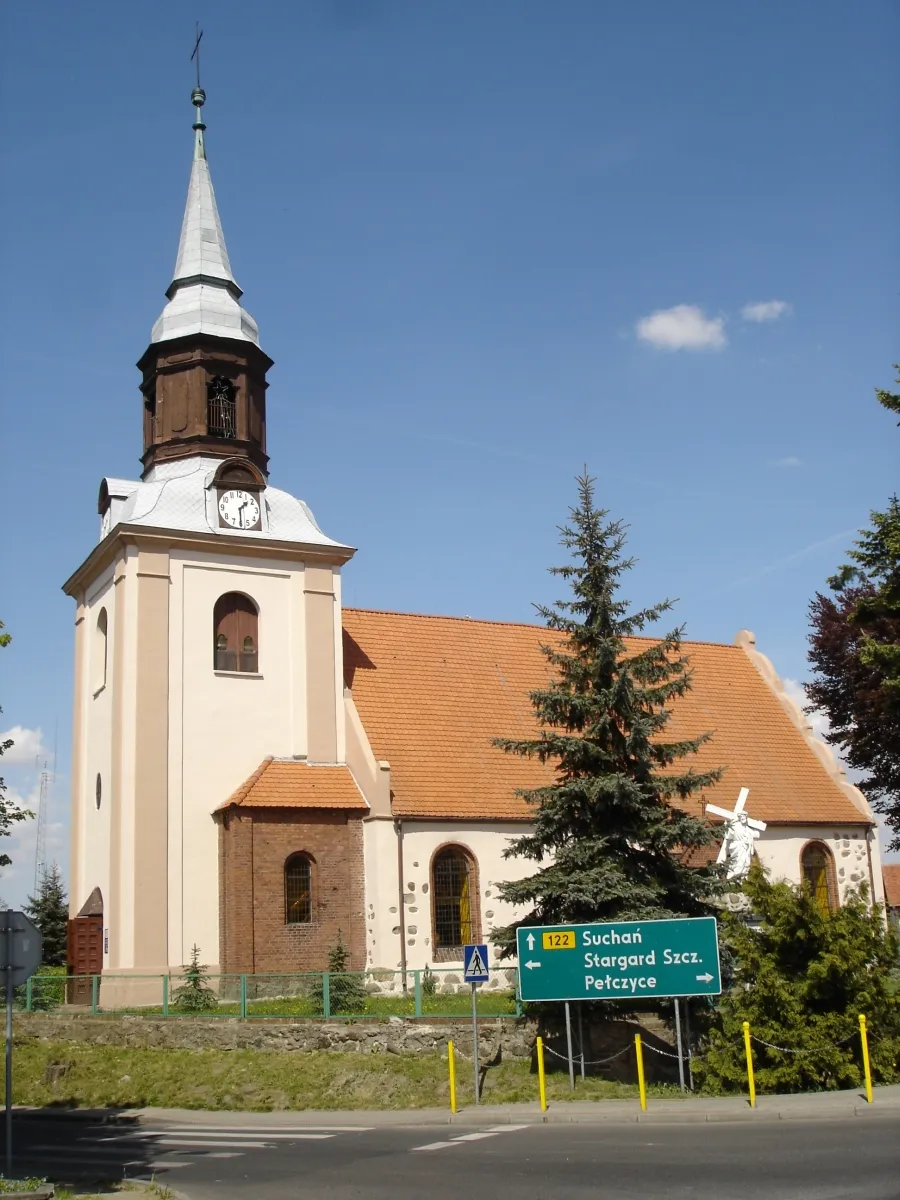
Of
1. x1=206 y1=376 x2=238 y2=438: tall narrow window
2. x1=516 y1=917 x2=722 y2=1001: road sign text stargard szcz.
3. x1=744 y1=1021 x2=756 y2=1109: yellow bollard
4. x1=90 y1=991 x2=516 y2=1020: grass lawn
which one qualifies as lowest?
x1=744 y1=1021 x2=756 y2=1109: yellow bollard

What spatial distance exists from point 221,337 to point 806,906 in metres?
19.1

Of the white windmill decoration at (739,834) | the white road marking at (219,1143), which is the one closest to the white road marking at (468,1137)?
the white road marking at (219,1143)

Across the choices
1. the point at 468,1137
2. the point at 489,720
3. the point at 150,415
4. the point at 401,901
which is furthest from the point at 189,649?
the point at 468,1137

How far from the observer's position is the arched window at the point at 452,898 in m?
28.3

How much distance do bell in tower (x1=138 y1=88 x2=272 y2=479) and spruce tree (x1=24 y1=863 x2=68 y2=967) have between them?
17.3 metres

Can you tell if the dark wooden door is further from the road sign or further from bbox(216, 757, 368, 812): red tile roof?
the road sign

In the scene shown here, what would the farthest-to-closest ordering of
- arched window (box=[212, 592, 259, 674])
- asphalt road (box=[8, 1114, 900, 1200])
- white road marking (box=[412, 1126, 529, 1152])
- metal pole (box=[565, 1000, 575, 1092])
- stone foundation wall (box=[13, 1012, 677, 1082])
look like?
arched window (box=[212, 592, 259, 674]) < stone foundation wall (box=[13, 1012, 677, 1082]) < metal pole (box=[565, 1000, 575, 1092]) < white road marking (box=[412, 1126, 529, 1152]) < asphalt road (box=[8, 1114, 900, 1200])

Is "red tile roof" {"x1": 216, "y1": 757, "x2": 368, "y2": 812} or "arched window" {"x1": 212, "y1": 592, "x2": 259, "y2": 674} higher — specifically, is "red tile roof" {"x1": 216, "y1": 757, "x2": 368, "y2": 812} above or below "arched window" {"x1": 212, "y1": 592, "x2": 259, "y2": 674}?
below

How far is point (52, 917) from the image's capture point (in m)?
40.8

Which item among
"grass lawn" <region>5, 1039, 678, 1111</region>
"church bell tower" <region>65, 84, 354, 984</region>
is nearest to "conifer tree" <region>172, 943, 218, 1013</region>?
"church bell tower" <region>65, 84, 354, 984</region>

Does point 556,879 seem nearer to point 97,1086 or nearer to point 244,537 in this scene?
point 97,1086

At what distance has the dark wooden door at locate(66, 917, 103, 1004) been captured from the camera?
87.9ft

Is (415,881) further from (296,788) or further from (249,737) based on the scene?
(249,737)

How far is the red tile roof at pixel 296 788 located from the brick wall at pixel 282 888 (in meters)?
0.20
